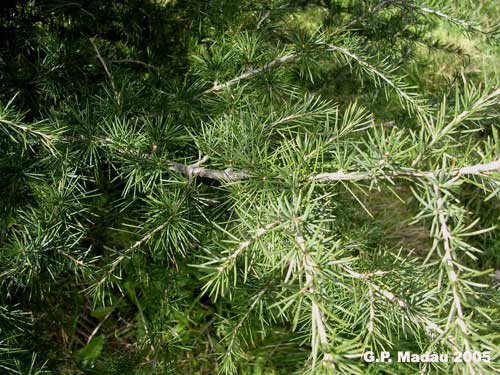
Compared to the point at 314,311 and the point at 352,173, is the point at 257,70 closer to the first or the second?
the point at 352,173

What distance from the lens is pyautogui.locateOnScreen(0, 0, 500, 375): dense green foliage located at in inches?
17.6

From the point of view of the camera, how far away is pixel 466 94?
1.45 feet

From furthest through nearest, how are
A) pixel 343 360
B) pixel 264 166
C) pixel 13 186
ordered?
1. pixel 13 186
2. pixel 264 166
3. pixel 343 360

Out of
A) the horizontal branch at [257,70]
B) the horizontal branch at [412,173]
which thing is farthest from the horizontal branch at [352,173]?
the horizontal branch at [257,70]

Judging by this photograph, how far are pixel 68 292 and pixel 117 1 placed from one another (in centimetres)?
80

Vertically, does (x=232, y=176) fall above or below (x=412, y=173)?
below

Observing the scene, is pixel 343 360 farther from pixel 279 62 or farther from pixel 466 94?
pixel 279 62

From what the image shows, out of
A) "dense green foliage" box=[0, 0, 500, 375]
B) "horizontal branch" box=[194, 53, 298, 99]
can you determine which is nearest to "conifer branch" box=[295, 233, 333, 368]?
"dense green foliage" box=[0, 0, 500, 375]

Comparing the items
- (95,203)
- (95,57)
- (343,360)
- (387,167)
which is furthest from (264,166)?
(95,203)

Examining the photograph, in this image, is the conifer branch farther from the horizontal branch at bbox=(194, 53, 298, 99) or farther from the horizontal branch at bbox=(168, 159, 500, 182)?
the horizontal branch at bbox=(194, 53, 298, 99)

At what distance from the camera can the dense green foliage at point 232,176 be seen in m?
0.45

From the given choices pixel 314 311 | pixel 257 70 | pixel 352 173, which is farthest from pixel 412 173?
pixel 257 70

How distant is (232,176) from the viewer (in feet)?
1.98

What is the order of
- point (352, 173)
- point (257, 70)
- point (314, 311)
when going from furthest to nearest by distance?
point (257, 70) → point (352, 173) → point (314, 311)
